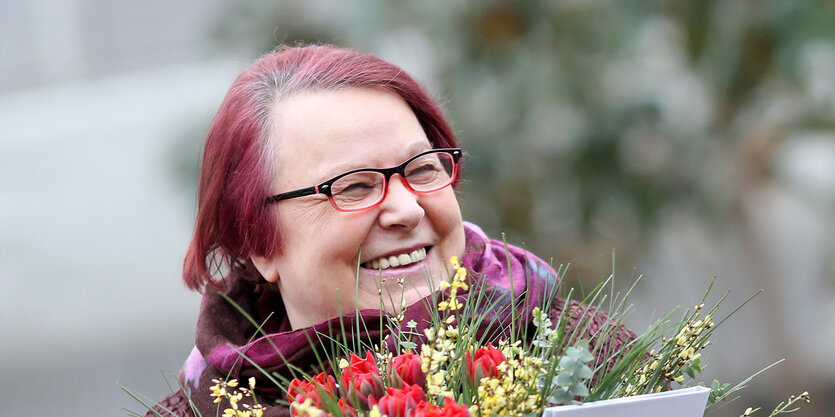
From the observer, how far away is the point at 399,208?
1.67m

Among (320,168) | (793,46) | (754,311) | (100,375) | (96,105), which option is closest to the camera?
(320,168)

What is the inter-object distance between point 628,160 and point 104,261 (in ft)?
17.6

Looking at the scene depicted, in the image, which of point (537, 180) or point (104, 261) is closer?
point (537, 180)

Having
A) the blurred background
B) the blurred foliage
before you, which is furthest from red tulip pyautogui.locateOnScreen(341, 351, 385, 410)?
the blurred foliage

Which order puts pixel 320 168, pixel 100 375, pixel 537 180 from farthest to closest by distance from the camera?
pixel 100 375
pixel 537 180
pixel 320 168

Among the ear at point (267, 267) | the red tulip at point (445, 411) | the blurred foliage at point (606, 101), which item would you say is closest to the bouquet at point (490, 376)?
the red tulip at point (445, 411)

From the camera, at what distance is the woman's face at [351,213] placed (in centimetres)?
168

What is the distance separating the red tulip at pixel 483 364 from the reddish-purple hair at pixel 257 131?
61 cm

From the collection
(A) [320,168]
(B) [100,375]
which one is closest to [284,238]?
(A) [320,168]

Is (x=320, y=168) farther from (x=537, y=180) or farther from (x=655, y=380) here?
(x=537, y=180)

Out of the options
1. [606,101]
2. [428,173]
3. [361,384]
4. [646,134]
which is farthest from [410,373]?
[646,134]

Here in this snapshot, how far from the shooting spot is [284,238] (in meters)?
1.76

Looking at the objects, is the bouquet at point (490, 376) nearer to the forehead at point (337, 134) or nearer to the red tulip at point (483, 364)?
the red tulip at point (483, 364)

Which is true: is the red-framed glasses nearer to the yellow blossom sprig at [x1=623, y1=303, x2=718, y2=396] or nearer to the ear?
the ear
